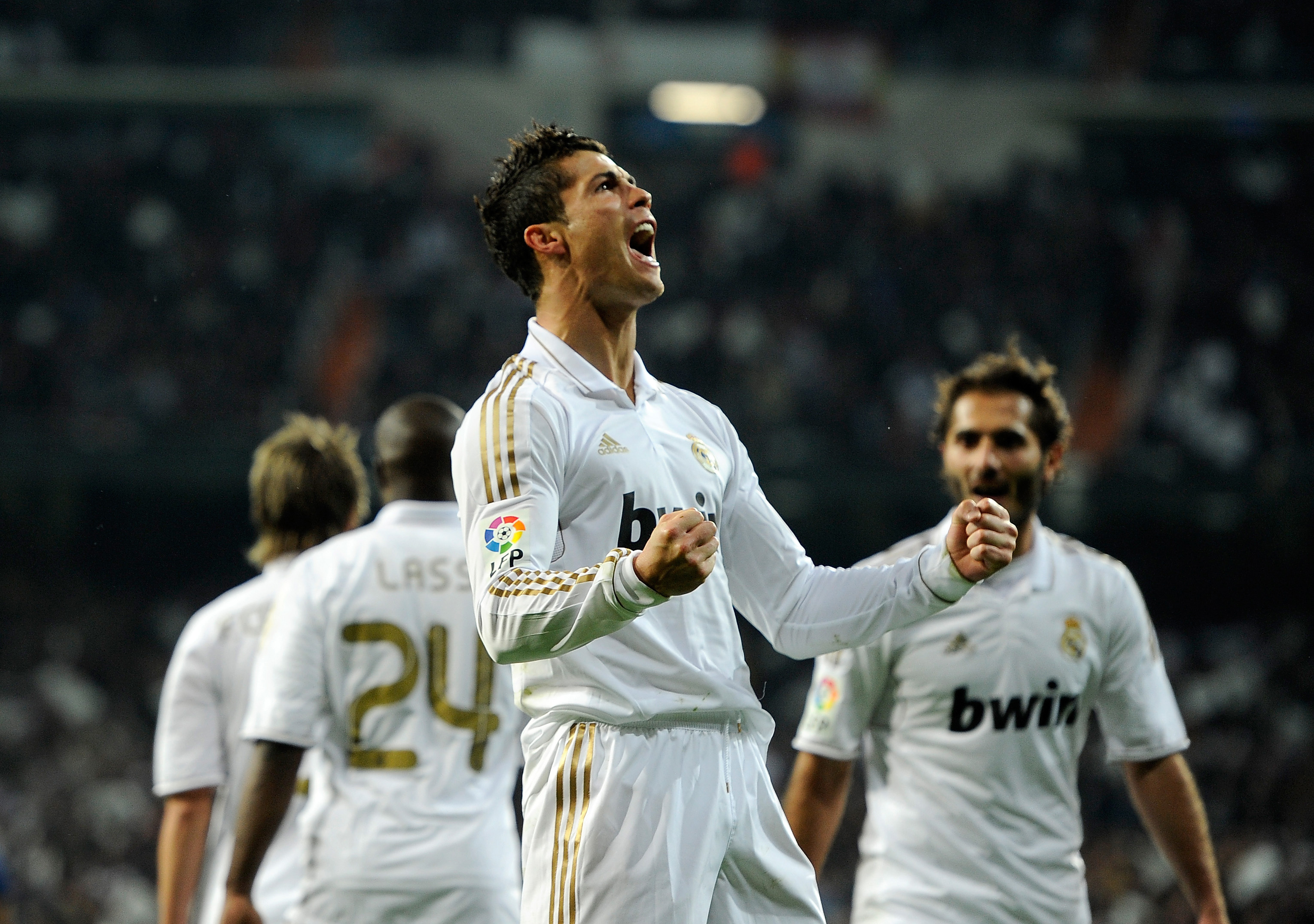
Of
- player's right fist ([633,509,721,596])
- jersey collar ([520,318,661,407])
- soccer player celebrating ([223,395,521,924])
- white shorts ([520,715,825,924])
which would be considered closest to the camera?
player's right fist ([633,509,721,596])

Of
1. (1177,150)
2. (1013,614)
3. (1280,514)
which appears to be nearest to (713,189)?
(1177,150)

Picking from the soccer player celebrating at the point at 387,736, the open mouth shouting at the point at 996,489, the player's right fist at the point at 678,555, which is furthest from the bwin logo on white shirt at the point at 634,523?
the open mouth shouting at the point at 996,489

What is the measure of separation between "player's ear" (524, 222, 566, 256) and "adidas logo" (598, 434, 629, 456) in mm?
435

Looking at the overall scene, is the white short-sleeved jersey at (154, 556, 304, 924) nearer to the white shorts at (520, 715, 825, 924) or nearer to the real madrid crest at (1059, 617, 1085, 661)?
the white shorts at (520, 715, 825, 924)

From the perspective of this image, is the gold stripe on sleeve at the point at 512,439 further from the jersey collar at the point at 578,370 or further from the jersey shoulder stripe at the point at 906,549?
the jersey shoulder stripe at the point at 906,549

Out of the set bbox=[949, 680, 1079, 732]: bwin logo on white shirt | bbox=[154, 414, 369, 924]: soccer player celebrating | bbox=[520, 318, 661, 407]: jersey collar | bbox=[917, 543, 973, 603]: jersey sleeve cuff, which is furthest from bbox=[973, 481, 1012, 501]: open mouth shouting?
bbox=[154, 414, 369, 924]: soccer player celebrating

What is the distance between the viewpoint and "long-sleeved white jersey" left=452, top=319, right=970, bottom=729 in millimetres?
2371

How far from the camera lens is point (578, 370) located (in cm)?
281

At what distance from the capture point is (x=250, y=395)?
15.2m

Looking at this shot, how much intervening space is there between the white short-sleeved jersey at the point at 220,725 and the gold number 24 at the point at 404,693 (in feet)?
1.55

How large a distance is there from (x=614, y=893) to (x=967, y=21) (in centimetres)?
1913

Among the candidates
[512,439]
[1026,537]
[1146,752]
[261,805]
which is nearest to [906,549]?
[1026,537]

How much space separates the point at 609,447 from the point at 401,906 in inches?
67.5

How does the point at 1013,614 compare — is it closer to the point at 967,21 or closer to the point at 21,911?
the point at 21,911
